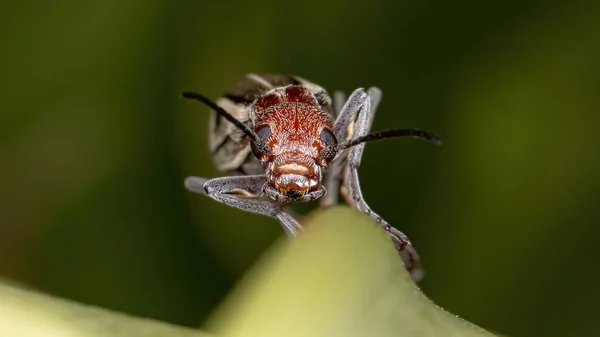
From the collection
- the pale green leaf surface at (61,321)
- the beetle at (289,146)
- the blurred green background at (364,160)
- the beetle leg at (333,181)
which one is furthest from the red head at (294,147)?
the pale green leaf surface at (61,321)

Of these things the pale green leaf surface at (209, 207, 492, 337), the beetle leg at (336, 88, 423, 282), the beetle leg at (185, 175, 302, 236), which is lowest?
the beetle leg at (185, 175, 302, 236)

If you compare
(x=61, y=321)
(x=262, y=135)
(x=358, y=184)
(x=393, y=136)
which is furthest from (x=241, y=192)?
(x=61, y=321)

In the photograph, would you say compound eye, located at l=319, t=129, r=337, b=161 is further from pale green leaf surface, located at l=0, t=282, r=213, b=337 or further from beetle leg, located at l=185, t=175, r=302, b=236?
pale green leaf surface, located at l=0, t=282, r=213, b=337

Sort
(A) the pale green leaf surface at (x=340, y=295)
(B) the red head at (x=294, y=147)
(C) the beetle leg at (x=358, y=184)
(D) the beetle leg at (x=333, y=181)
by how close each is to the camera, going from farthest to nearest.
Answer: (D) the beetle leg at (x=333, y=181), (B) the red head at (x=294, y=147), (C) the beetle leg at (x=358, y=184), (A) the pale green leaf surface at (x=340, y=295)

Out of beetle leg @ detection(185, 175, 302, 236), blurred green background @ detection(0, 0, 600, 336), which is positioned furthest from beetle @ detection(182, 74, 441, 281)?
blurred green background @ detection(0, 0, 600, 336)

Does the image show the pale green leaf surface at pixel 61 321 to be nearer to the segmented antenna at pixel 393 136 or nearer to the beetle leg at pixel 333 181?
the segmented antenna at pixel 393 136

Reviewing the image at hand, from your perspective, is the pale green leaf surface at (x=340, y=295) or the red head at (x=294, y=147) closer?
the pale green leaf surface at (x=340, y=295)

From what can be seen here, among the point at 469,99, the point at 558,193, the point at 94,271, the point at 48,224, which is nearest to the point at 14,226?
the point at 48,224
